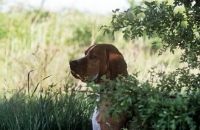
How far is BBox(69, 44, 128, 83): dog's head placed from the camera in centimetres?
342

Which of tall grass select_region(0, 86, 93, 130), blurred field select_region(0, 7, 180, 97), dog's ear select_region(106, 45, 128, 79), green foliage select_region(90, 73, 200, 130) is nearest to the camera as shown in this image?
green foliage select_region(90, 73, 200, 130)

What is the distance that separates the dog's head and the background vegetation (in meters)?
0.19

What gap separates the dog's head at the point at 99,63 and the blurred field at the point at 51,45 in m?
3.29

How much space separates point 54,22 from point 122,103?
7.06 m

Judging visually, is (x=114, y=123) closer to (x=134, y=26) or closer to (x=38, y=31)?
(x=134, y=26)

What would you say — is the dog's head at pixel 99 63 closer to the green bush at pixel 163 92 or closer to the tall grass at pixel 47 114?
the green bush at pixel 163 92

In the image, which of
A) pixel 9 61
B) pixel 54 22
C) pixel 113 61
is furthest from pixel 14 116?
pixel 54 22

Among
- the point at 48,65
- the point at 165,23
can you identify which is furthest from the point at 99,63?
the point at 48,65

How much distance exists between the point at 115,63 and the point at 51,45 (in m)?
4.29

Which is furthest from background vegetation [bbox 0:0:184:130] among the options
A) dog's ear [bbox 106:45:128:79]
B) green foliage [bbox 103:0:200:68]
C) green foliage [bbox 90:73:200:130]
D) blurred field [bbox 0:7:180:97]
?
green foliage [bbox 90:73:200:130]

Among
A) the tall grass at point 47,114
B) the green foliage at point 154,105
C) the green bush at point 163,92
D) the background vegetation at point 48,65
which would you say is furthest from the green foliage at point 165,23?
the tall grass at point 47,114

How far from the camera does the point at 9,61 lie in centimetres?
855

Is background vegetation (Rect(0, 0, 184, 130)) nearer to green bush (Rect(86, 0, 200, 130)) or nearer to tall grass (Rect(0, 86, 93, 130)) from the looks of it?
tall grass (Rect(0, 86, 93, 130))

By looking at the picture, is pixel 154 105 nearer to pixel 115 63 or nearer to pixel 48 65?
pixel 115 63
